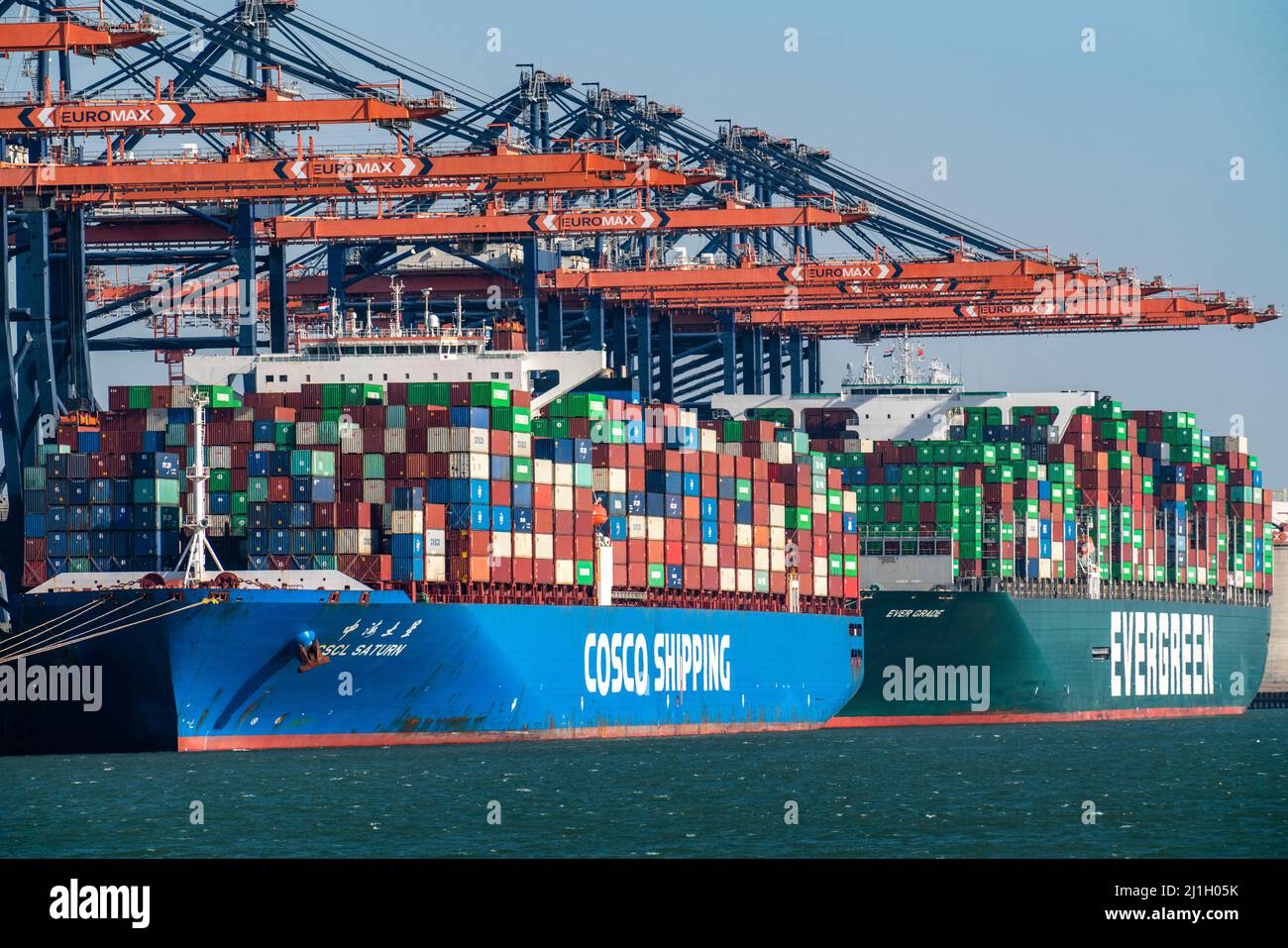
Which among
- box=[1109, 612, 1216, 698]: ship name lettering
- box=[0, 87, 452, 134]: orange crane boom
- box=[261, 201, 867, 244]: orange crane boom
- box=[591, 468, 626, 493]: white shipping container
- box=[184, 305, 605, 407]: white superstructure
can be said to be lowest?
box=[1109, 612, 1216, 698]: ship name lettering

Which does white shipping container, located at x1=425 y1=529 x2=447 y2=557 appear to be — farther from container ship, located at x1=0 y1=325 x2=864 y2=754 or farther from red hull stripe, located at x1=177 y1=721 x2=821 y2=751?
red hull stripe, located at x1=177 y1=721 x2=821 y2=751

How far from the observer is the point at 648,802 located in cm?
4275

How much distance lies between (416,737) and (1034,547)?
3200 centimetres

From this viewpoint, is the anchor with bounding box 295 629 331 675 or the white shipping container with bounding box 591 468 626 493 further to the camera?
the white shipping container with bounding box 591 468 626 493

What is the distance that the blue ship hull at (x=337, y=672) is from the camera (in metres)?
51.3

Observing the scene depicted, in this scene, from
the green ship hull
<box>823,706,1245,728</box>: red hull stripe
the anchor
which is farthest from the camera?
<box>823,706,1245,728</box>: red hull stripe

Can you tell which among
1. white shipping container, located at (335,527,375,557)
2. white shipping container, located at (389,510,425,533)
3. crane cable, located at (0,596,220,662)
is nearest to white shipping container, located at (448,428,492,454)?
white shipping container, located at (389,510,425,533)

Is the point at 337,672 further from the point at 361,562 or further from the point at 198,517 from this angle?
the point at 198,517

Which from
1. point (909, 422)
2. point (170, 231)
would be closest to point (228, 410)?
point (170, 231)

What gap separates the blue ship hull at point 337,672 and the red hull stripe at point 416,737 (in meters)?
0.04

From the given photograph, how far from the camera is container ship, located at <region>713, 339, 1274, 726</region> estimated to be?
3132 inches

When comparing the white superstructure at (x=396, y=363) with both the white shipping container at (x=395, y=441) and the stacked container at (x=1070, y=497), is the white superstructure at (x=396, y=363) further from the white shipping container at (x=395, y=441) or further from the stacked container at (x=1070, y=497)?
the stacked container at (x=1070, y=497)

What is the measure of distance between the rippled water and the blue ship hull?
0.71m
